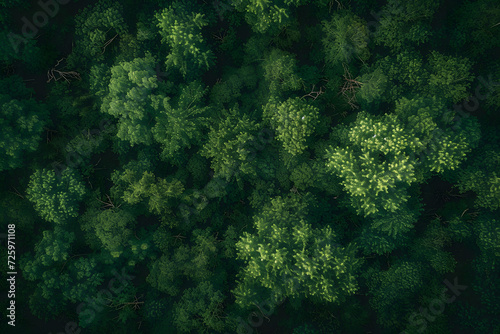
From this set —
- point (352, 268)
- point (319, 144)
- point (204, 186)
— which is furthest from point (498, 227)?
point (204, 186)

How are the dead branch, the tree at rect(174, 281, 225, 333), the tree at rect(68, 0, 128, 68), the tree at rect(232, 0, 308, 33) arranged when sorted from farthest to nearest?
the dead branch < the tree at rect(68, 0, 128, 68) < the tree at rect(174, 281, 225, 333) < the tree at rect(232, 0, 308, 33)

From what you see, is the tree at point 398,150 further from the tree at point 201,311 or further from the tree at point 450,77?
the tree at point 201,311

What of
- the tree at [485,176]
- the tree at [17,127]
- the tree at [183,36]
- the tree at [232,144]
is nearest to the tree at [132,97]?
the tree at [183,36]

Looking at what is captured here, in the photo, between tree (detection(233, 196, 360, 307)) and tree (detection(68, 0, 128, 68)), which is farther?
tree (detection(68, 0, 128, 68))

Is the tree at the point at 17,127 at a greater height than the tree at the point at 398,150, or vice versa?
the tree at the point at 17,127

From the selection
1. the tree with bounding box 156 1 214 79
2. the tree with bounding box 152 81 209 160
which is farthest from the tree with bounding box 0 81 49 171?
the tree with bounding box 156 1 214 79

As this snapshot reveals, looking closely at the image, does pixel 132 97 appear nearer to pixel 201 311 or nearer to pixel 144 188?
pixel 144 188

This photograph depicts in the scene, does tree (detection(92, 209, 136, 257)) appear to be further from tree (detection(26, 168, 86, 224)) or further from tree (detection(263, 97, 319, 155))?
tree (detection(263, 97, 319, 155))
